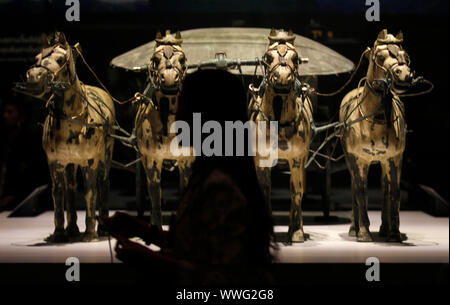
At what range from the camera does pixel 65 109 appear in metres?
7.63

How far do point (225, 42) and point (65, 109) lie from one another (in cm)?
197

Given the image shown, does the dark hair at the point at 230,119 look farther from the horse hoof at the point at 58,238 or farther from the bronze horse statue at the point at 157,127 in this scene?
the horse hoof at the point at 58,238

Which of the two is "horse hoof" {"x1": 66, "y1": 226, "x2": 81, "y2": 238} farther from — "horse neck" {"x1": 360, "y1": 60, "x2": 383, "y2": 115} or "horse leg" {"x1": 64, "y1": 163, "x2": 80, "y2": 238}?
"horse neck" {"x1": 360, "y1": 60, "x2": 383, "y2": 115}

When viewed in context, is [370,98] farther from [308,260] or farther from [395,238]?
[308,260]

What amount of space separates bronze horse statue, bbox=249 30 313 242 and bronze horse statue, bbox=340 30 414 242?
1.46 ft

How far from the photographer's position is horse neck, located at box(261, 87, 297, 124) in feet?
24.7

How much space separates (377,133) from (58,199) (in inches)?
120

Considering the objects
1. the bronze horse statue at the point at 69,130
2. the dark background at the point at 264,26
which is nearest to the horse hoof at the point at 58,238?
the bronze horse statue at the point at 69,130

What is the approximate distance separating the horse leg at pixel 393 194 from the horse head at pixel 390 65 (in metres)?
0.79

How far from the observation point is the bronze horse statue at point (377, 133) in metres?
7.55

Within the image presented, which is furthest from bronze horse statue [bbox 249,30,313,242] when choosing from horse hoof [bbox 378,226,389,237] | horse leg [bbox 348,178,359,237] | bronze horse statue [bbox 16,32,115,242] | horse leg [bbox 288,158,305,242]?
bronze horse statue [bbox 16,32,115,242]

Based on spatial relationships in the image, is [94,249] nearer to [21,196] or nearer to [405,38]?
[21,196]

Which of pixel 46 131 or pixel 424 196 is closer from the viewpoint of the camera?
pixel 46 131
